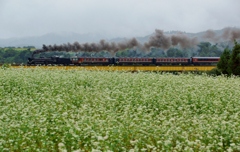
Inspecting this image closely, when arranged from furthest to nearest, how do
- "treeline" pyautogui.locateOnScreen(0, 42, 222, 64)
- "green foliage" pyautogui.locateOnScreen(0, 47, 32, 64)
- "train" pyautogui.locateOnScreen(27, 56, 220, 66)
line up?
"treeline" pyautogui.locateOnScreen(0, 42, 222, 64), "green foliage" pyautogui.locateOnScreen(0, 47, 32, 64), "train" pyautogui.locateOnScreen(27, 56, 220, 66)

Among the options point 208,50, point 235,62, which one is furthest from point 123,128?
point 208,50

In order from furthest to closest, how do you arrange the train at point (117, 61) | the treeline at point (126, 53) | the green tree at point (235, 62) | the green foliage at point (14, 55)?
1. the treeline at point (126, 53)
2. the green foliage at point (14, 55)
3. the train at point (117, 61)
4. the green tree at point (235, 62)

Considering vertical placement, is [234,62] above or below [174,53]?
above

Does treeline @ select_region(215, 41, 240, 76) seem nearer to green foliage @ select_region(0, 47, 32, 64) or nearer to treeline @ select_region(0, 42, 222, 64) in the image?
treeline @ select_region(0, 42, 222, 64)

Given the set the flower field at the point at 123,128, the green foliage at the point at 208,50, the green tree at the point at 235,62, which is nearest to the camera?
the flower field at the point at 123,128

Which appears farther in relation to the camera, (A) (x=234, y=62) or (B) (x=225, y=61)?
(B) (x=225, y=61)

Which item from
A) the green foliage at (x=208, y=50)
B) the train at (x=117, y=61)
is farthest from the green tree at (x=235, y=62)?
the green foliage at (x=208, y=50)

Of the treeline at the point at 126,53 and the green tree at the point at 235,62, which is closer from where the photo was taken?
the green tree at the point at 235,62

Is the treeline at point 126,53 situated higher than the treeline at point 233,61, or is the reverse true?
the treeline at point 233,61

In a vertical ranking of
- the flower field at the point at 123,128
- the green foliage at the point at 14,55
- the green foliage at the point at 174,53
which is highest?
the flower field at the point at 123,128

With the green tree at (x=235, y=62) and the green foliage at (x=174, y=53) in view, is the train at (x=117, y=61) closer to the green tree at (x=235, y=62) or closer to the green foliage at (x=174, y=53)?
the green tree at (x=235, y=62)

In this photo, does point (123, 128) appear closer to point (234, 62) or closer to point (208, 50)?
point (234, 62)

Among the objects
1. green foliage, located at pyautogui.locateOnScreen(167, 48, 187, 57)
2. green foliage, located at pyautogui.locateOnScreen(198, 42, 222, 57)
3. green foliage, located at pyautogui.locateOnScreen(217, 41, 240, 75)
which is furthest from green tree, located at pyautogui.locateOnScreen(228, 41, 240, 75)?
green foliage, located at pyautogui.locateOnScreen(198, 42, 222, 57)

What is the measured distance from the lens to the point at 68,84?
64.5 ft
